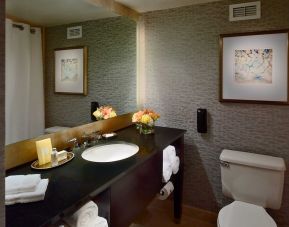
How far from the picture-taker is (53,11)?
1545 mm

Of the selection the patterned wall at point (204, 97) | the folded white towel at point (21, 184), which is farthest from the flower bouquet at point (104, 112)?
the folded white towel at point (21, 184)

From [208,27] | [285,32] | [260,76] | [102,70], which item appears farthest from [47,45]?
[285,32]

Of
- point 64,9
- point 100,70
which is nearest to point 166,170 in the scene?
point 100,70

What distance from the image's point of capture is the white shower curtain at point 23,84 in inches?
49.9

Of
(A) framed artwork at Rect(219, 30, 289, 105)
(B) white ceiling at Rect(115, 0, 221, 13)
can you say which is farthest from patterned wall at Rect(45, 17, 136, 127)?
(A) framed artwork at Rect(219, 30, 289, 105)

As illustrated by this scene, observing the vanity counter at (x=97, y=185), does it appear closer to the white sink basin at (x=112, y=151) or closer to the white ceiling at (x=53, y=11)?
the white sink basin at (x=112, y=151)

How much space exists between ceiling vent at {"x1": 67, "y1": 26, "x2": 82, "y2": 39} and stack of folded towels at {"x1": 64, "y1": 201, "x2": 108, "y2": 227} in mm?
1186

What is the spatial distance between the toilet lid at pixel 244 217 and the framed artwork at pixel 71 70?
54.8 inches

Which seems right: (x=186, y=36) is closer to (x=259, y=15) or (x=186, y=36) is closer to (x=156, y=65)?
(x=156, y=65)

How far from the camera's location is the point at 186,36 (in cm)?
224

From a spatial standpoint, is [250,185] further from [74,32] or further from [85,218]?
[74,32]

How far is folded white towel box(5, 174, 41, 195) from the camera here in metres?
→ 0.98

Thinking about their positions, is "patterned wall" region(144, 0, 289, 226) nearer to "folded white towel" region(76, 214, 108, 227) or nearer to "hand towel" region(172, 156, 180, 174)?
"hand towel" region(172, 156, 180, 174)

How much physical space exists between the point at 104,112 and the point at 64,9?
0.86 metres
